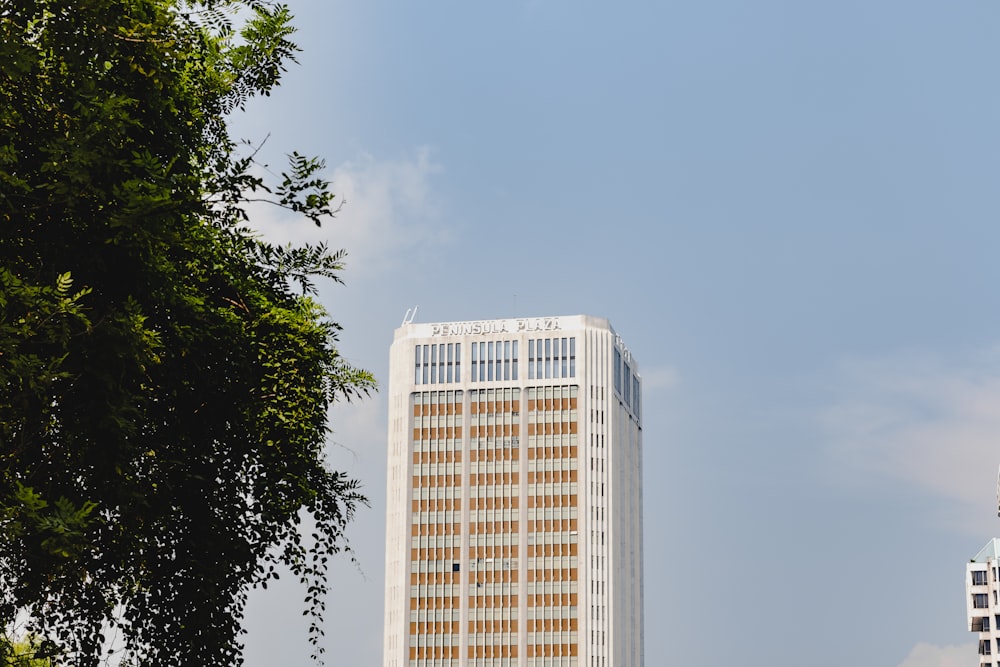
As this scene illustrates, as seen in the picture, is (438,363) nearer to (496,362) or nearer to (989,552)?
(496,362)

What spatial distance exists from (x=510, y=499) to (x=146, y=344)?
394 ft

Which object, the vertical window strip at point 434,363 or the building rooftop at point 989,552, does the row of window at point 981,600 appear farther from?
the vertical window strip at point 434,363

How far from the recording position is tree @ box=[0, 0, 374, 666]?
1436 cm

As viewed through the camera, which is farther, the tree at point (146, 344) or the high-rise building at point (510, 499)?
the high-rise building at point (510, 499)

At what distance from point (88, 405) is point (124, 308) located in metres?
1.17

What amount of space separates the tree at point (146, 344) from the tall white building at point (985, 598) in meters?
147

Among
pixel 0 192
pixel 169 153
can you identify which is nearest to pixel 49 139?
pixel 0 192

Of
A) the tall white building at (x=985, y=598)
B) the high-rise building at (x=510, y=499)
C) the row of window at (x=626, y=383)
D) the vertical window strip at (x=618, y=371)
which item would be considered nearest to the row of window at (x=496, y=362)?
the high-rise building at (x=510, y=499)

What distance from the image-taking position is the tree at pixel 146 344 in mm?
14359

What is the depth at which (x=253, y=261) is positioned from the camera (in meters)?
21.4

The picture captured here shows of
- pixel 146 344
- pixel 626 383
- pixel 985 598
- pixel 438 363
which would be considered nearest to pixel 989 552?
pixel 985 598

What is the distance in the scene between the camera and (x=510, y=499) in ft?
439

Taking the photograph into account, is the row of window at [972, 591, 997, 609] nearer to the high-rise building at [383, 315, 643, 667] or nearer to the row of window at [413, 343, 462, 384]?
the high-rise building at [383, 315, 643, 667]

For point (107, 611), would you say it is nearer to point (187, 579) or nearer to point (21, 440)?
point (187, 579)
